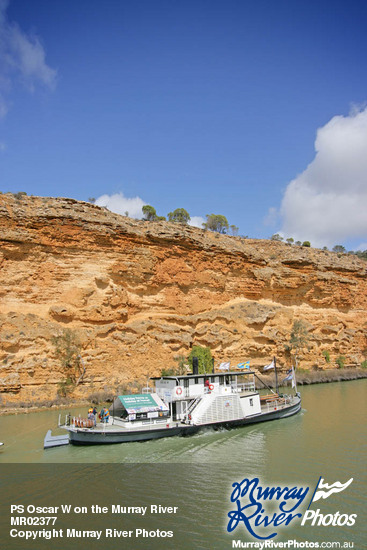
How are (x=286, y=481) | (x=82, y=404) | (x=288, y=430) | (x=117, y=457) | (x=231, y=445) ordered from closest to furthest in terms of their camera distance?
(x=286, y=481), (x=117, y=457), (x=231, y=445), (x=288, y=430), (x=82, y=404)

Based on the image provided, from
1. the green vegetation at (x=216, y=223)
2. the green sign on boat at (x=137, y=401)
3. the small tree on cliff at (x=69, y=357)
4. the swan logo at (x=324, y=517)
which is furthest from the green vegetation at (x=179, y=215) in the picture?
the swan logo at (x=324, y=517)

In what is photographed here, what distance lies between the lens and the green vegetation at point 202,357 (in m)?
32.7

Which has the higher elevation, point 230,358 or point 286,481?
point 230,358

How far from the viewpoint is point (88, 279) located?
3138cm

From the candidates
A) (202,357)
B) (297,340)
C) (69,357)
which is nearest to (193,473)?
(69,357)

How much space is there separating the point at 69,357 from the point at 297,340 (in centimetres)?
2367

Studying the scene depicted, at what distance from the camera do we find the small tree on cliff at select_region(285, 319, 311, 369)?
39.3 metres

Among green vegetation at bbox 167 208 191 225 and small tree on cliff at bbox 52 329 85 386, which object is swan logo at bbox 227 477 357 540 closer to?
small tree on cliff at bbox 52 329 85 386

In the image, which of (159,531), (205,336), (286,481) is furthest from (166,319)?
(159,531)

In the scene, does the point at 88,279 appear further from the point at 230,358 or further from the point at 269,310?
the point at 269,310

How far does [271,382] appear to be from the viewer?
35.6 meters

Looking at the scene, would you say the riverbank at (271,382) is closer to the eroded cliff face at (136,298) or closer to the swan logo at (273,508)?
the eroded cliff face at (136,298)

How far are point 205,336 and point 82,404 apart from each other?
45.1 feet

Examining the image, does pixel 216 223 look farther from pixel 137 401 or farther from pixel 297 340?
pixel 137 401
